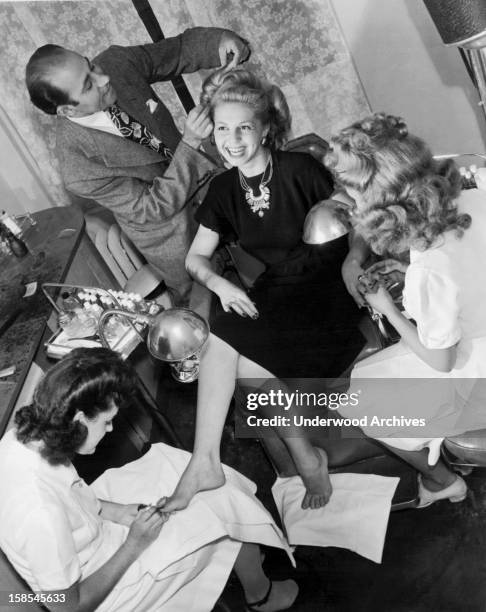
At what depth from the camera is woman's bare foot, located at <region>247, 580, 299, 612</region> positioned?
205 cm

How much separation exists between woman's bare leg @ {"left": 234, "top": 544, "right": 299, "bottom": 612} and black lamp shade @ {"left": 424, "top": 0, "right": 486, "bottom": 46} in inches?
66.4

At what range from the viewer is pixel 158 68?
9.39 feet

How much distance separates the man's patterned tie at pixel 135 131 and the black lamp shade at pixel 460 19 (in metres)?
1.31

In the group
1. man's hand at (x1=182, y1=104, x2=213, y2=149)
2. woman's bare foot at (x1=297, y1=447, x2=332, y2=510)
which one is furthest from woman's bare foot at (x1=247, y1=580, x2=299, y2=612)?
man's hand at (x1=182, y1=104, x2=213, y2=149)

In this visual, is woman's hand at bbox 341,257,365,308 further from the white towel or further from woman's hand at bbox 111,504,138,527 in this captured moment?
woman's hand at bbox 111,504,138,527

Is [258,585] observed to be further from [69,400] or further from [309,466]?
[69,400]

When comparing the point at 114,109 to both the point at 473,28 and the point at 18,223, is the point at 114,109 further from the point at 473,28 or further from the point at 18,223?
the point at 473,28

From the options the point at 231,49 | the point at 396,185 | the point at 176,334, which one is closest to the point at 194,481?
the point at 176,334

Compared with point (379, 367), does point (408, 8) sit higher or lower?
higher

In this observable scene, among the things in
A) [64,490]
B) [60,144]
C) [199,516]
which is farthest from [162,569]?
[60,144]

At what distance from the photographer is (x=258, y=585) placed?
2.04 meters

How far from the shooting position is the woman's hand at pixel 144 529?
182 centimetres

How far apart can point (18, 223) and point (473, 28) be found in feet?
8.59

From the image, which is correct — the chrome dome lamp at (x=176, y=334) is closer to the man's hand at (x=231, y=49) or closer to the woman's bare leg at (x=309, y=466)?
the woman's bare leg at (x=309, y=466)
